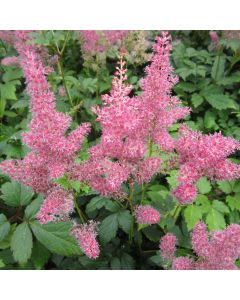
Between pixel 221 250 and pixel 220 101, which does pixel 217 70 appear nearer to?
pixel 220 101

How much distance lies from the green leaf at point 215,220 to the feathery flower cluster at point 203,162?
631 mm

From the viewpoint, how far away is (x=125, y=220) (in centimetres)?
205

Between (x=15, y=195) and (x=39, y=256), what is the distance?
1.24 ft

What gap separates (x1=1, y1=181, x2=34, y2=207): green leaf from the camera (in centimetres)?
212

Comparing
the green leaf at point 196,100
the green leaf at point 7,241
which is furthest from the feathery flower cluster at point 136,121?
the green leaf at point 196,100

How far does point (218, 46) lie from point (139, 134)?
2.15 metres

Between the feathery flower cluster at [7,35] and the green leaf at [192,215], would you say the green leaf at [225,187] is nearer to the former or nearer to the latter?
the green leaf at [192,215]

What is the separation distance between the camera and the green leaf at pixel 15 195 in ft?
6.97

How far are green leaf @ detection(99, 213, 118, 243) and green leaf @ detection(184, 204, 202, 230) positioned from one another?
0.43 meters

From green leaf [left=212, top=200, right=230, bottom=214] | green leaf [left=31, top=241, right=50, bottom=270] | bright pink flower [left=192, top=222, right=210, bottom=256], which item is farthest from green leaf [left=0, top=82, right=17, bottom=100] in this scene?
bright pink flower [left=192, top=222, right=210, bottom=256]

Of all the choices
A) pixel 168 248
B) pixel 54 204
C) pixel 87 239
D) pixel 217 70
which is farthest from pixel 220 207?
pixel 217 70

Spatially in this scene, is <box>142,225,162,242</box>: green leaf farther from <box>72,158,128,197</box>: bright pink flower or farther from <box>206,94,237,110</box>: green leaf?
→ <box>206,94,237,110</box>: green leaf

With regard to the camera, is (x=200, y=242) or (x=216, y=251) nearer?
(x=216, y=251)

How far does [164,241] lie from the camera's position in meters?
1.82
